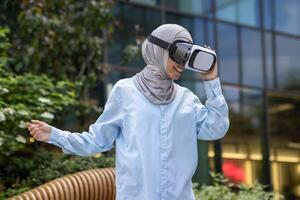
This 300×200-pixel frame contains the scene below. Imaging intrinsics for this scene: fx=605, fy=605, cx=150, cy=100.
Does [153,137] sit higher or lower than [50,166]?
higher

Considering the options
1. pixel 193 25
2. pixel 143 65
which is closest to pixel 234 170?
pixel 193 25

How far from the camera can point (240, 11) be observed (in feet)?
43.4

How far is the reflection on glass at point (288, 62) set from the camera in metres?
13.8

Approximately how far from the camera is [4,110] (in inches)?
232

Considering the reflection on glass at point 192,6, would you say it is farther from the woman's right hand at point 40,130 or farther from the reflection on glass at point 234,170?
the woman's right hand at point 40,130

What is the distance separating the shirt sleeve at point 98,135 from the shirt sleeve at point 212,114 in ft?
1.28

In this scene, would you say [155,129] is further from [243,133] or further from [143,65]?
[243,133]

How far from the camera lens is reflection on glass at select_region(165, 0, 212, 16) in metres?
12.1

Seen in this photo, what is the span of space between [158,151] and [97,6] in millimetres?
5680

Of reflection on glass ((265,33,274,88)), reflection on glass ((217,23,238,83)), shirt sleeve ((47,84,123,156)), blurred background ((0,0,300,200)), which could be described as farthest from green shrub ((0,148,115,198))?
reflection on glass ((265,33,274,88))

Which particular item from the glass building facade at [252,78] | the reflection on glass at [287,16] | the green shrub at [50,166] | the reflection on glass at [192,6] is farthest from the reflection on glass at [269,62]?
the green shrub at [50,166]

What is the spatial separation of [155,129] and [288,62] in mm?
11696

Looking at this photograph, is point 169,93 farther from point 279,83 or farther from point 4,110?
point 279,83

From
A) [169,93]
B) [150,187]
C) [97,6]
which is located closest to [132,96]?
[169,93]
